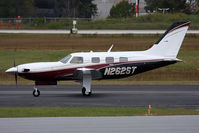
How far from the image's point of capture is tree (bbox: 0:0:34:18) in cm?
7662

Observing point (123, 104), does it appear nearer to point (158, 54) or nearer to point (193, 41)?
point (158, 54)

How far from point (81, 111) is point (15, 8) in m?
61.5

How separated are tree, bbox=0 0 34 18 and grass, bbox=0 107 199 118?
190 ft

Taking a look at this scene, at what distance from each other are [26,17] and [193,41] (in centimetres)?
3868

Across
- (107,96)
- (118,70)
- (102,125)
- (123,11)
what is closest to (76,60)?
(118,70)

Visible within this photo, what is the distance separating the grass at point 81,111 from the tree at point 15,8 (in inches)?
2286

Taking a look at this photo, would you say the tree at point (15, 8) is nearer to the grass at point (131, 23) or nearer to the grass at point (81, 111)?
the grass at point (131, 23)

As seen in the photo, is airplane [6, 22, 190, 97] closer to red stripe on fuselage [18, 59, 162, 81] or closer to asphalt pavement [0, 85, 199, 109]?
red stripe on fuselage [18, 59, 162, 81]

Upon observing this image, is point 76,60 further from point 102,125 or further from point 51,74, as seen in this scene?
point 102,125

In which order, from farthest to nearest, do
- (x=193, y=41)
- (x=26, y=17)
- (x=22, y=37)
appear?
(x=26, y=17), (x=22, y=37), (x=193, y=41)

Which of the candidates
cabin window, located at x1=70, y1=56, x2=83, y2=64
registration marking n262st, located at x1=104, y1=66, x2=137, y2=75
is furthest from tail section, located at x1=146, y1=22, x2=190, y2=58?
cabin window, located at x1=70, y1=56, x2=83, y2=64

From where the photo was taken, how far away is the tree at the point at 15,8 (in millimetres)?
76625

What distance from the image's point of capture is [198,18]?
6844 centimetres

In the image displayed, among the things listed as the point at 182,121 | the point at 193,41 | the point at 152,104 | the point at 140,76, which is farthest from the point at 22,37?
the point at 182,121
